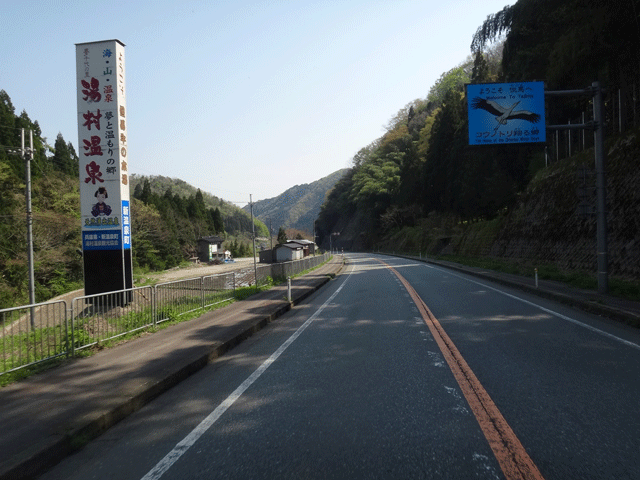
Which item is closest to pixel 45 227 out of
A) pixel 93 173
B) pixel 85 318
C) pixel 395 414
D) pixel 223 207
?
pixel 93 173

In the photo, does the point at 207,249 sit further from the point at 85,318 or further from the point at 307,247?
the point at 85,318

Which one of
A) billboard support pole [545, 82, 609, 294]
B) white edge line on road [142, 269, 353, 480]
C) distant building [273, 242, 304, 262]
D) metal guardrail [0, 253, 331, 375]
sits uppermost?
billboard support pole [545, 82, 609, 294]

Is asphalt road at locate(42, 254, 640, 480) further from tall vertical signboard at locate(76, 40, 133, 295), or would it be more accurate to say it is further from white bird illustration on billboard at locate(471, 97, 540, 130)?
tall vertical signboard at locate(76, 40, 133, 295)

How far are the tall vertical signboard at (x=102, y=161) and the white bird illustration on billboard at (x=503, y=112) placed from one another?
10673 millimetres

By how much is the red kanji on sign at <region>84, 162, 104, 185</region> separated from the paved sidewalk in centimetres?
689

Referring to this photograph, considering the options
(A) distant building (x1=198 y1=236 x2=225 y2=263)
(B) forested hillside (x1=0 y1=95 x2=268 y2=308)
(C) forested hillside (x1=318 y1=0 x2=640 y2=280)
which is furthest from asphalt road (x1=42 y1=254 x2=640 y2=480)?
(A) distant building (x1=198 y1=236 x2=225 y2=263)

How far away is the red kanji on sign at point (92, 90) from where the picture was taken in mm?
14352

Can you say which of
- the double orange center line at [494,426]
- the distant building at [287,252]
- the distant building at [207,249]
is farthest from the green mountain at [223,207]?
the double orange center line at [494,426]

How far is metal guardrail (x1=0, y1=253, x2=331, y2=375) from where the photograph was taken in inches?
249

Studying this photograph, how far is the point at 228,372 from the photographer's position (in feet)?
21.4

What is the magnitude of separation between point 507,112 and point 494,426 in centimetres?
1210

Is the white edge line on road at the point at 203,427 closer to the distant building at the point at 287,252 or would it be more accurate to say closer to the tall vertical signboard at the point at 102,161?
the tall vertical signboard at the point at 102,161

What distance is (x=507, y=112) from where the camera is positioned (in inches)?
560

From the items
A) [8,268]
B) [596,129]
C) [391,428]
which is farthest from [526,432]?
[8,268]
